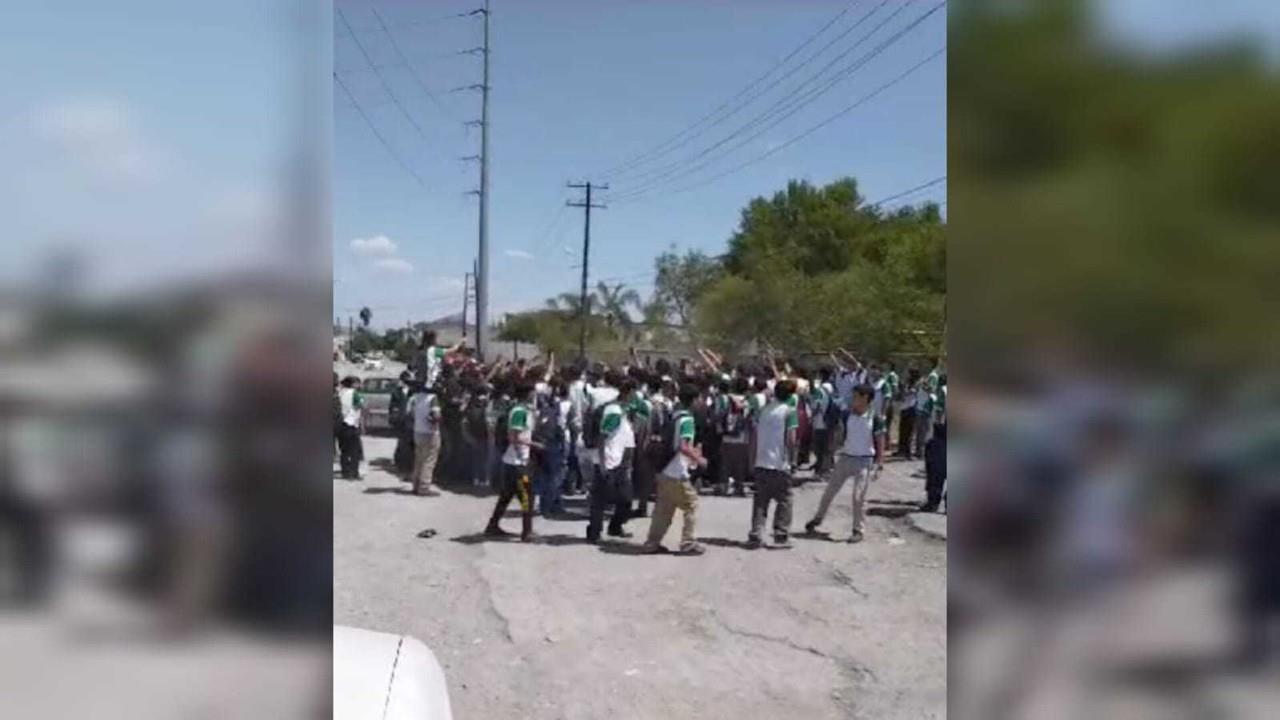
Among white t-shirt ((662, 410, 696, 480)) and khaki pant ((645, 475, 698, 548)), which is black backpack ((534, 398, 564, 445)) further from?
white t-shirt ((662, 410, 696, 480))

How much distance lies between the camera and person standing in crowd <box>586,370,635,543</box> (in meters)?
5.52

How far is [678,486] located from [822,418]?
2.82 m

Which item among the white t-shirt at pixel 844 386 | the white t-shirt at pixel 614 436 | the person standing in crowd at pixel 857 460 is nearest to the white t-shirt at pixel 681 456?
the white t-shirt at pixel 614 436

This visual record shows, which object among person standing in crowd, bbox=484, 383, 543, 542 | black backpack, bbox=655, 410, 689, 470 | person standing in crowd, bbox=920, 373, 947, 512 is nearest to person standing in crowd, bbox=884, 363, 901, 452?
person standing in crowd, bbox=920, 373, 947, 512

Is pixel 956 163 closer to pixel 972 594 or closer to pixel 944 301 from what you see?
pixel 944 301

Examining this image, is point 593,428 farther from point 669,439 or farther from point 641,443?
point 669,439

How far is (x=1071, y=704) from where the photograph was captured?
1031 millimetres

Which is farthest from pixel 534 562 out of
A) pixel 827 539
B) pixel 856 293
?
pixel 856 293

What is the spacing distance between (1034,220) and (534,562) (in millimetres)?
4410

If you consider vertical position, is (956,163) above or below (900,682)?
above

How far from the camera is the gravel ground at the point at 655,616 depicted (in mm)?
3330

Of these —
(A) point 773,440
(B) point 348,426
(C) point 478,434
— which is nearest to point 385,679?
(B) point 348,426

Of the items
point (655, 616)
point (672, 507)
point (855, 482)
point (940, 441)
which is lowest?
point (655, 616)

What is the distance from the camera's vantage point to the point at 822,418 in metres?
7.76
